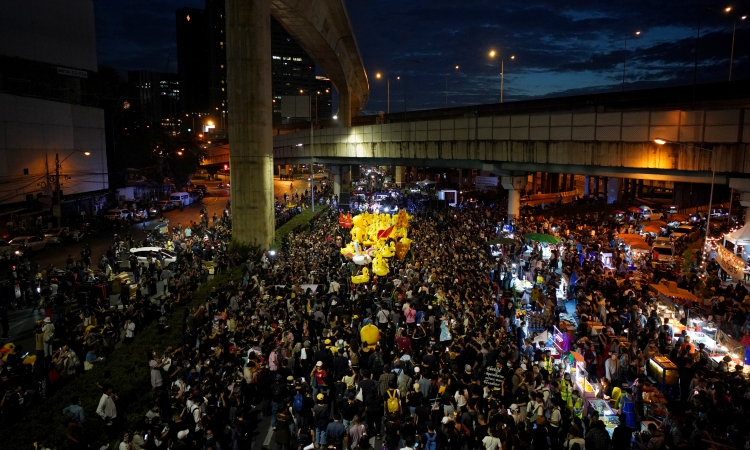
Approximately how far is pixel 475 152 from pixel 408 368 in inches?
883

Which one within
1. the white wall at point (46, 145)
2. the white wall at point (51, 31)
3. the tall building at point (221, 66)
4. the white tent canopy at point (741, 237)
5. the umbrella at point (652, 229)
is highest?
the tall building at point (221, 66)

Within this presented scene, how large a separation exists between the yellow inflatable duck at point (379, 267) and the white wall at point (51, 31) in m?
37.2

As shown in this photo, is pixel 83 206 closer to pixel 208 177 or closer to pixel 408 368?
pixel 408 368

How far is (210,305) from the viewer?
51.4 ft

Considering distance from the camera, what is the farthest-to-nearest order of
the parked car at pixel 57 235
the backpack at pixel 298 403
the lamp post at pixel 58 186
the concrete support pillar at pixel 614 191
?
the concrete support pillar at pixel 614 191 < the lamp post at pixel 58 186 < the parked car at pixel 57 235 < the backpack at pixel 298 403

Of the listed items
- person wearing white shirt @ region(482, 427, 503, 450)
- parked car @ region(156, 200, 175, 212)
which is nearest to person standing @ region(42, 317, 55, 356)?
person wearing white shirt @ region(482, 427, 503, 450)

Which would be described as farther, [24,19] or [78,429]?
[24,19]

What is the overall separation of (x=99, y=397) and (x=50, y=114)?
1612 inches

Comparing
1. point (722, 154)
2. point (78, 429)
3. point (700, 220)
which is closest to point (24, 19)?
point (78, 429)

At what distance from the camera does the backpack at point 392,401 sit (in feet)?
32.3

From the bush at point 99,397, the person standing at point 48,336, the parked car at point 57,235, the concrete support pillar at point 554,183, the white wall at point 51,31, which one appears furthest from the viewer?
the concrete support pillar at point 554,183

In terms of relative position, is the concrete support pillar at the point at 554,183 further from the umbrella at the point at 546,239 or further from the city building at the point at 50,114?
the city building at the point at 50,114

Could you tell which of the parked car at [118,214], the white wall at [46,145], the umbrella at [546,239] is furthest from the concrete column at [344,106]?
the umbrella at [546,239]

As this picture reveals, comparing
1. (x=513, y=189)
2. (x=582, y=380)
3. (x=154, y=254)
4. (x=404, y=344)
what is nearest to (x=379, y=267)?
(x=404, y=344)
